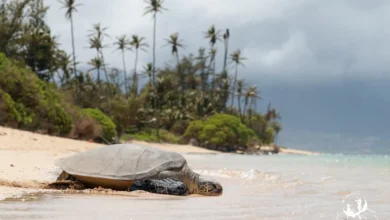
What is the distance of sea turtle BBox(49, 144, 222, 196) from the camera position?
24.2 feet

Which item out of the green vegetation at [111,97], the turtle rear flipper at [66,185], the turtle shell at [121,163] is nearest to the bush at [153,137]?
the green vegetation at [111,97]

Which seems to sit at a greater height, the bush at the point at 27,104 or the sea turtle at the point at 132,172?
the bush at the point at 27,104

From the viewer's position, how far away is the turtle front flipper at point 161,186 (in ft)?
24.0

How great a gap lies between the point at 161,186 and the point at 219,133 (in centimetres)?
4789

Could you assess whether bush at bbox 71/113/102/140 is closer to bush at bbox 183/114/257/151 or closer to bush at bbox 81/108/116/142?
bush at bbox 81/108/116/142

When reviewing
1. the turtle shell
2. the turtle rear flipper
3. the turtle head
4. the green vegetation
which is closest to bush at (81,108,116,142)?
the green vegetation

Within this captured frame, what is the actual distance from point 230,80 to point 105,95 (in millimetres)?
21883

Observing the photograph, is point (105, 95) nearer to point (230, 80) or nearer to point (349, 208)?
point (230, 80)

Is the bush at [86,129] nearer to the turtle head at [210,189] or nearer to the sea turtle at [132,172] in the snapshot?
the sea turtle at [132,172]

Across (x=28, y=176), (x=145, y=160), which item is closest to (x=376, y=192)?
(x=145, y=160)

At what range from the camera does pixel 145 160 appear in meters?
7.70

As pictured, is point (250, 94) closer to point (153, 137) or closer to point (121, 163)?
point (153, 137)

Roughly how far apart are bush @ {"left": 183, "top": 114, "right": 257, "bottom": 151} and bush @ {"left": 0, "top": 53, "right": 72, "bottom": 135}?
2841cm

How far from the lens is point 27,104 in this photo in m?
25.5
